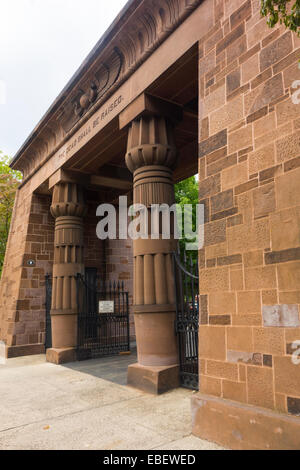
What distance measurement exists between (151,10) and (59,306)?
6.67 meters

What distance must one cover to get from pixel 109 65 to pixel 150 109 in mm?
1881

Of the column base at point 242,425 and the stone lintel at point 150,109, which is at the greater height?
the stone lintel at point 150,109

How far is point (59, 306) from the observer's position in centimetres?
908

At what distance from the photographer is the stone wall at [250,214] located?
320 centimetres

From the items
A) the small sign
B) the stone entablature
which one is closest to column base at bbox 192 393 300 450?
the stone entablature

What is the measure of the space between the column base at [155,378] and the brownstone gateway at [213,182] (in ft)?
0.07

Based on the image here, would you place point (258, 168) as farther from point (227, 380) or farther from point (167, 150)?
point (167, 150)

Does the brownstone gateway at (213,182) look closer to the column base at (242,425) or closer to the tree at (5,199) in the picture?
the column base at (242,425)

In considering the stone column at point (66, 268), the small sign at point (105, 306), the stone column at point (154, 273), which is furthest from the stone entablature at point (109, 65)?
the small sign at point (105, 306)

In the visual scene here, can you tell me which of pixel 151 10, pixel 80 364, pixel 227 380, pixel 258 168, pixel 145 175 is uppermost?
pixel 151 10

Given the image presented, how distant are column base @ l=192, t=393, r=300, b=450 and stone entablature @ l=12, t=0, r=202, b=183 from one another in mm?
4973

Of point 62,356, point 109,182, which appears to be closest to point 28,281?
point 62,356

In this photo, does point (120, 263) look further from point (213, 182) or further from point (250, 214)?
point (250, 214)
